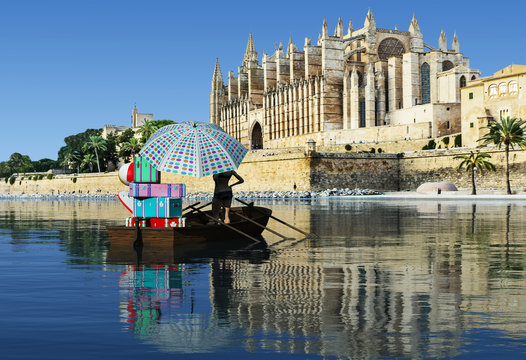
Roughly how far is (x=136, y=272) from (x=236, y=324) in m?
4.08

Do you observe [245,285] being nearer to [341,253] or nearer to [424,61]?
[341,253]

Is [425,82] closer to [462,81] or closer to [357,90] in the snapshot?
[462,81]

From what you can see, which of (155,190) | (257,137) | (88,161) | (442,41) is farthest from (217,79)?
(155,190)

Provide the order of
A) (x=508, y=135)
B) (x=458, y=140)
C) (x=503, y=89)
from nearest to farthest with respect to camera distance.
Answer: (x=508, y=135) < (x=503, y=89) < (x=458, y=140)

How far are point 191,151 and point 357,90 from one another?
61.2 metres

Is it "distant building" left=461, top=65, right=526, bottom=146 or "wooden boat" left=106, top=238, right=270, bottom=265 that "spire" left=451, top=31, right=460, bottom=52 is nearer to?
"distant building" left=461, top=65, right=526, bottom=146

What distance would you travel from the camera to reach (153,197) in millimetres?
12773

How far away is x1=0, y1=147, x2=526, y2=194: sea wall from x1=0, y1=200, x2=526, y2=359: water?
129 feet

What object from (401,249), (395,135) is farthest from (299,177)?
(401,249)

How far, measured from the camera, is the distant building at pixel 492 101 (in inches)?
2103

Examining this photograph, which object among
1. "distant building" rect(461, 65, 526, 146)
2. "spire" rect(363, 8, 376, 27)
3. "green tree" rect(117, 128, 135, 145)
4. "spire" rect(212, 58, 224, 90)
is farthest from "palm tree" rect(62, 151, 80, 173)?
"distant building" rect(461, 65, 526, 146)

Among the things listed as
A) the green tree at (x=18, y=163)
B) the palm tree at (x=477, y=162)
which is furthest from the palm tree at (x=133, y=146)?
the palm tree at (x=477, y=162)

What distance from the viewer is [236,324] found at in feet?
20.2

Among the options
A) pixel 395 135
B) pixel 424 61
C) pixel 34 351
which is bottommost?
pixel 34 351
